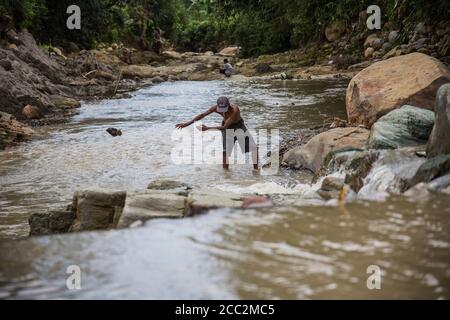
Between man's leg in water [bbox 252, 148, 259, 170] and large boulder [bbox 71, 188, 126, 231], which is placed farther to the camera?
man's leg in water [bbox 252, 148, 259, 170]

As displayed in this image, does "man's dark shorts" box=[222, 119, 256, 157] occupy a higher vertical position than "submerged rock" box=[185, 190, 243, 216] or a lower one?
lower

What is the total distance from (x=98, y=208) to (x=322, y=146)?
168 inches

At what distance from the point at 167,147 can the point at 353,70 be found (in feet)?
44.1

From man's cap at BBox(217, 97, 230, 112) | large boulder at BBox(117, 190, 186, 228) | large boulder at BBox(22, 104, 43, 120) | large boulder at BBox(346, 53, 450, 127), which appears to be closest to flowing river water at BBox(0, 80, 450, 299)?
large boulder at BBox(117, 190, 186, 228)

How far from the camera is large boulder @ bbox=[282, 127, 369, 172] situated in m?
8.45

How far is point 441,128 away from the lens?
5.89m

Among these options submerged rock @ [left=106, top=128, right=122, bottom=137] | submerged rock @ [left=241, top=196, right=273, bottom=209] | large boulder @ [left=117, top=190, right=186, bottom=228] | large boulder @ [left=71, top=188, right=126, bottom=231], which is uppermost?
submerged rock @ [left=241, top=196, right=273, bottom=209]

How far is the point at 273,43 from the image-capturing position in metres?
31.8

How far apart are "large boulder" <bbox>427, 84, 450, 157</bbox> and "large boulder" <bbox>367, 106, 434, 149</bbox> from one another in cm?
111

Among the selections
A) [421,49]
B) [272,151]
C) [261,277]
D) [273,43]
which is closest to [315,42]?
[273,43]

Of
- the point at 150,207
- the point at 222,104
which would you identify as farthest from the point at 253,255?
the point at 222,104

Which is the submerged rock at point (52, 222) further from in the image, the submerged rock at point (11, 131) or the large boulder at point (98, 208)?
the submerged rock at point (11, 131)

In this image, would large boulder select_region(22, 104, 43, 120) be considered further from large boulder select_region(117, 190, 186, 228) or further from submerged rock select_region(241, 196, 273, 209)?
submerged rock select_region(241, 196, 273, 209)

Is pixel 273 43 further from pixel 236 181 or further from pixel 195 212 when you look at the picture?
pixel 195 212
